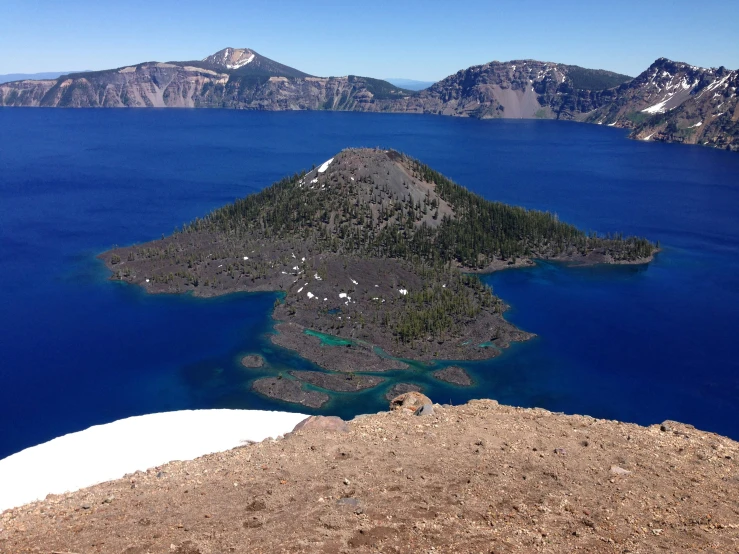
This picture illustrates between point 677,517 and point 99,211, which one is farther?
point 99,211

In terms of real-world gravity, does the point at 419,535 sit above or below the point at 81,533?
above

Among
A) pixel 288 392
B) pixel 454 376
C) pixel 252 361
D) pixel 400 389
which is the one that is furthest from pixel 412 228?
pixel 288 392

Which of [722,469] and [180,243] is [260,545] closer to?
[722,469]

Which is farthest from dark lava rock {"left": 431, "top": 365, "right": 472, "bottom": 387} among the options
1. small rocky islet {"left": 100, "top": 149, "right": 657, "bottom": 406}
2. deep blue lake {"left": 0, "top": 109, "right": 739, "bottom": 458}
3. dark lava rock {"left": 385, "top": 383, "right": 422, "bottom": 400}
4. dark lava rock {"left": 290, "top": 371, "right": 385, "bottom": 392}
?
dark lava rock {"left": 290, "top": 371, "right": 385, "bottom": 392}

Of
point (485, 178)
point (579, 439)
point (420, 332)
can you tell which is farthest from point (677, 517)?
point (485, 178)

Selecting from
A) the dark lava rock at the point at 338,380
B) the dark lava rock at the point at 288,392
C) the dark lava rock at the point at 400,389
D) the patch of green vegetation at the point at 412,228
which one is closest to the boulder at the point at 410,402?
the dark lava rock at the point at 288,392

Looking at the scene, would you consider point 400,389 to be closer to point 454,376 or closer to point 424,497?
point 454,376

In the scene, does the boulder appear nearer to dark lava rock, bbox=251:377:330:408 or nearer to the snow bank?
the snow bank
